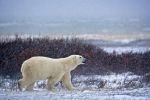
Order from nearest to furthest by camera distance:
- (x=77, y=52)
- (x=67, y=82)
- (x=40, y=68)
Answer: (x=40, y=68) < (x=67, y=82) < (x=77, y=52)

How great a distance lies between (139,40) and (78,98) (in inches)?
281

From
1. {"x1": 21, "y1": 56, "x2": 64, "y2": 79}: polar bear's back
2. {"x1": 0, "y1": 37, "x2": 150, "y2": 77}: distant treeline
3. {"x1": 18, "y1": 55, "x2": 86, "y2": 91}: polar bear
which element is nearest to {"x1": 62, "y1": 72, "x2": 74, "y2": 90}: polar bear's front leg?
{"x1": 18, "y1": 55, "x2": 86, "y2": 91}: polar bear

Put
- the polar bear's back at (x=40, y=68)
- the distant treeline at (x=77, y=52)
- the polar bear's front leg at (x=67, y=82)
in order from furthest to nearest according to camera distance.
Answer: the distant treeline at (x=77, y=52) < the polar bear's front leg at (x=67, y=82) < the polar bear's back at (x=40, y=68)

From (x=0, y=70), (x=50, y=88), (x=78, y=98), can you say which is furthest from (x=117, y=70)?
(x=78, y=98)

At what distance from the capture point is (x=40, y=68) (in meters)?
8.03

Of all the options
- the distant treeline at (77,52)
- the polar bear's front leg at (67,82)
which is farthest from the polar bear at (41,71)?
the distant treeline at (77,52)

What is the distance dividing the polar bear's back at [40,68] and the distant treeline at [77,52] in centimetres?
323

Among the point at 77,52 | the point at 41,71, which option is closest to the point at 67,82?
the point at 41,71

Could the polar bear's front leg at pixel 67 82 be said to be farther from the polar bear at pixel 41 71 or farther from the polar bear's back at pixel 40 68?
the polar bear's back at pixel 40 68

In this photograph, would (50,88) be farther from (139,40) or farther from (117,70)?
(139,40)

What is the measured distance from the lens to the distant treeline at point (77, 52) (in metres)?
11.7

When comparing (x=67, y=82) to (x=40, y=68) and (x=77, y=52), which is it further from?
(x=77, y=52)

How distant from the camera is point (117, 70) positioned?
1185 centimetres

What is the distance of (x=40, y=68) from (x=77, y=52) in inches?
182
